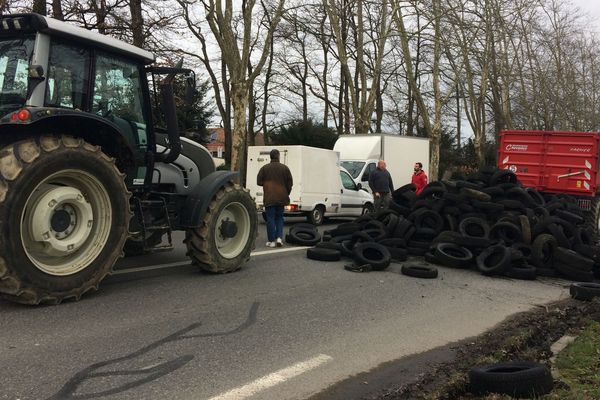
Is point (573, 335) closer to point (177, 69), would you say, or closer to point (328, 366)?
point (328, 366)

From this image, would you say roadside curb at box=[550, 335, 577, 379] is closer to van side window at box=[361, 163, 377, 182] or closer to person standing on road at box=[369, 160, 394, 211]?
person standing on road at box=[369, 160, 394, 211]

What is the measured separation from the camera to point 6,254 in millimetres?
4715

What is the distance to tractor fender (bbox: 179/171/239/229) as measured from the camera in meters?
6.80

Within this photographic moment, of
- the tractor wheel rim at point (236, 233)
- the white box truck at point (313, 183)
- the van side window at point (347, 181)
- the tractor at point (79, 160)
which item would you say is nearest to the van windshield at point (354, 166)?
the van side window at point (347, 181)

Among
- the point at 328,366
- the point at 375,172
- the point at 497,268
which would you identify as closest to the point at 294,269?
the point at 497,268

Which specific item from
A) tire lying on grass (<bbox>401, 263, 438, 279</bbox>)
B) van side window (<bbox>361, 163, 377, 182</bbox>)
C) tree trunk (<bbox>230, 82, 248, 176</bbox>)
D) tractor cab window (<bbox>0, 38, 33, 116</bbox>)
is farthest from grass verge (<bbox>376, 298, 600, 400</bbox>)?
tree trunk (<bbox>230, 82, 248, 176</bbox>)

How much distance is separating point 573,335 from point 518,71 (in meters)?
32.6

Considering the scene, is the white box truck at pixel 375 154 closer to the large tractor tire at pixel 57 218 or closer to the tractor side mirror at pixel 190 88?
the tractor side mirror at pixel 190 88

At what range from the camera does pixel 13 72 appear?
537 centimetres

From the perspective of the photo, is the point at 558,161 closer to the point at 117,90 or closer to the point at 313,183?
the point at 313,183

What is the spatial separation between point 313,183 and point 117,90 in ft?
28.8

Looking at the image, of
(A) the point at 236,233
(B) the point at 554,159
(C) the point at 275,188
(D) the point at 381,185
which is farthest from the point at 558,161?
(A) the point at 236,233

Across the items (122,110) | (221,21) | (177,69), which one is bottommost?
(122,110)

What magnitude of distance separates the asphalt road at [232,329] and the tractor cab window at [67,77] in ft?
6.93
